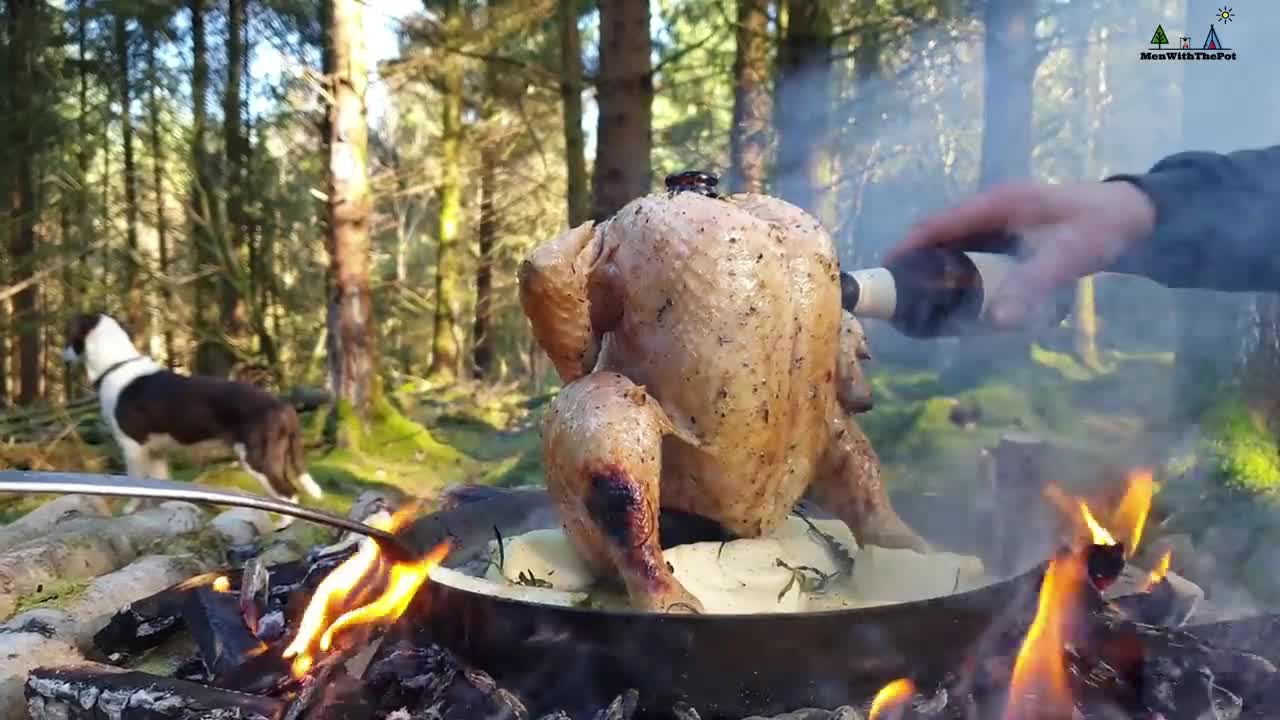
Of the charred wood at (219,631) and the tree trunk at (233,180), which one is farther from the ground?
the tree trunk at (233,180)

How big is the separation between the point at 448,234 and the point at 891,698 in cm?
1274

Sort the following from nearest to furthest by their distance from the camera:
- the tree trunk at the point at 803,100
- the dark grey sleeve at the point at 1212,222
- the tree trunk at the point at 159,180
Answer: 1. the dark grey sleeve at the point at 1212,222
2. the tree trunk at the point at 803,100
3. the tree trunk at the point at 159,180

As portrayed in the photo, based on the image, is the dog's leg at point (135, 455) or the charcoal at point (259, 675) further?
the dog's leg at point (135, 455)

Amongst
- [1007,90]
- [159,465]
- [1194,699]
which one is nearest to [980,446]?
[1007,90]

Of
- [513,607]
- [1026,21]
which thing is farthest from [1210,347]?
[513,607]

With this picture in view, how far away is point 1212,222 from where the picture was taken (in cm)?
249

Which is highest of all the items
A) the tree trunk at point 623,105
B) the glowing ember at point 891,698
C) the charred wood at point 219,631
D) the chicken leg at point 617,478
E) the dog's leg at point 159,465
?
the tree trunk at point 623,105

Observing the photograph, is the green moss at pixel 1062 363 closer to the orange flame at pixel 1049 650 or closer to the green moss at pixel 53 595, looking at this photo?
the orange flame at pixel 1049 650

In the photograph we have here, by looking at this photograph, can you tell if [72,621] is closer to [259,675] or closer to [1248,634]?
[259,675]

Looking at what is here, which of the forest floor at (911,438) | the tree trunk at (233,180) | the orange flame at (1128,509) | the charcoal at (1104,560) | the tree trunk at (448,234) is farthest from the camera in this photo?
the tree trunk at (448,234)

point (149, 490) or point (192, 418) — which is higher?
point (149, 490)

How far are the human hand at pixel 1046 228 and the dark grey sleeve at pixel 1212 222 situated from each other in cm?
7

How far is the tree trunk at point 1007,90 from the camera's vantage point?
7.07 meters

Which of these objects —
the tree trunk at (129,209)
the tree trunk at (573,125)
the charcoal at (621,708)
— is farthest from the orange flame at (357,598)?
the tree trunk at (129,209)
